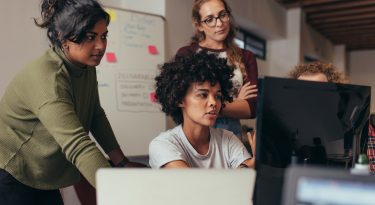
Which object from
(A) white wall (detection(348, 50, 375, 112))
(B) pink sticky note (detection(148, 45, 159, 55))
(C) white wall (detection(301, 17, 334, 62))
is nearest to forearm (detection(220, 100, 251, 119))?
(B) pink sticky note (detection(148, 45, 159, 55))

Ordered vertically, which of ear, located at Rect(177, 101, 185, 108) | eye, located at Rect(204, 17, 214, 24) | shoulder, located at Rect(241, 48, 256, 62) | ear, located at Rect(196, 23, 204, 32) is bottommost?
ear, located at Rect(177, 101, 185, 108)

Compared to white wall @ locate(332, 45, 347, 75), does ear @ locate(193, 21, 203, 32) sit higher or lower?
lower

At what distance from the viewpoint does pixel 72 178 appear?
3.98ft

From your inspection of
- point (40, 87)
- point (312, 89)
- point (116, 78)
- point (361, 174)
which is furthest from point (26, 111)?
point (116, 78)

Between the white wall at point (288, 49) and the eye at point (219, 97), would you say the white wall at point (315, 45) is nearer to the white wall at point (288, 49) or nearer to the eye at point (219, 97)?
the white wall at point (288, 49)

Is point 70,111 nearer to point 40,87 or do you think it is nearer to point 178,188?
point 40,87

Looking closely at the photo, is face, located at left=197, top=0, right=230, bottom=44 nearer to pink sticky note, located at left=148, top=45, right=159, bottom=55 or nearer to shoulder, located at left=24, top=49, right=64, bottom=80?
shoulder, located at left=24, top=49, right=64, bottom=80

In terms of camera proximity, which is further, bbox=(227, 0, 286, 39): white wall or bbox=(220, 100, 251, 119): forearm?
bbox=(227, 0, 286, 39): white wall

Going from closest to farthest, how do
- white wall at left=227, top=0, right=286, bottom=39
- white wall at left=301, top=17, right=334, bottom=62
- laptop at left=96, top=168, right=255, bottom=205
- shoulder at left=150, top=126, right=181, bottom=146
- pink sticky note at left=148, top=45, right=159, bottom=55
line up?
laptop at left=96, top=168, right=255, bottom=205 < shoulder at left=150, top=126, right=181, bottom=146 < pink sticky note at left=148, top=45, right=159, bottom=55 < white wall at left=227, top=0, right=286, bottom=39 < white wall at left=301, top=17, right=334, bottom=62

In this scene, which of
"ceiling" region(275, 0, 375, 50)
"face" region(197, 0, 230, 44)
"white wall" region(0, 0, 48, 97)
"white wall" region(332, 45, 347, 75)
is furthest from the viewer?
"white wall" region(332, 45, 347, 75)

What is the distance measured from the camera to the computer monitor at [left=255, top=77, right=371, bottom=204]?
882 millimetres

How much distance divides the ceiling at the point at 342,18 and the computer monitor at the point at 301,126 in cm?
521

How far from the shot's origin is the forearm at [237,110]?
4.96 feet

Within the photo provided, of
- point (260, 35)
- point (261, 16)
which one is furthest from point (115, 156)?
point (260, 35)
